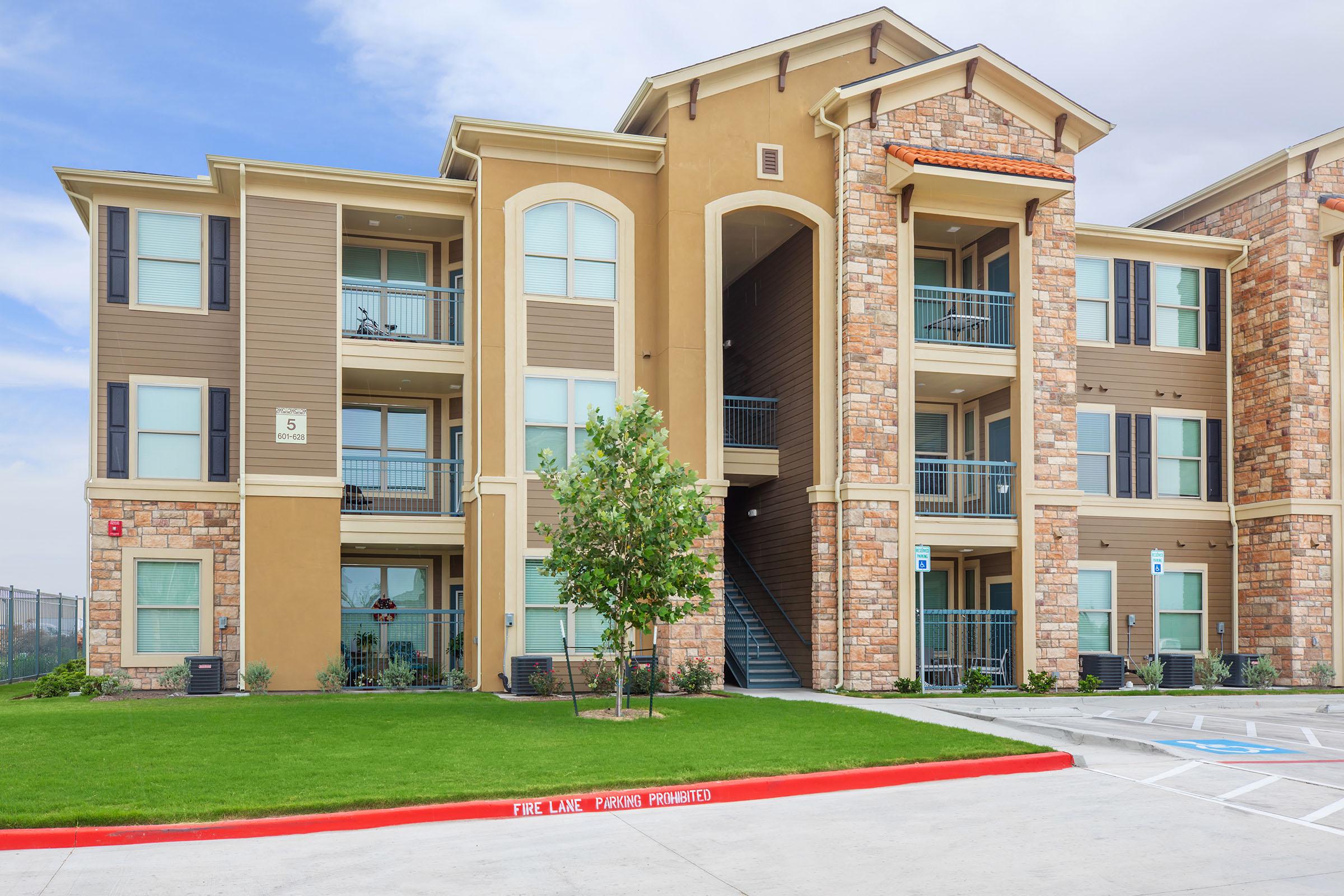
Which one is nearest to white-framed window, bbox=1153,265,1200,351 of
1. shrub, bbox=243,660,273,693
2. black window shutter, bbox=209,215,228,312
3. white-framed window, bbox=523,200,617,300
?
white-framed window, bbox=523,200,617,300

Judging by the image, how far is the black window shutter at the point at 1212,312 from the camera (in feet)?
90.1

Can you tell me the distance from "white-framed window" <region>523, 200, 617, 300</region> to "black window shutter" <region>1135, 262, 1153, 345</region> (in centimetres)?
1216

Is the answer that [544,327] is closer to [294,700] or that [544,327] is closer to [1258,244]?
[294,700]

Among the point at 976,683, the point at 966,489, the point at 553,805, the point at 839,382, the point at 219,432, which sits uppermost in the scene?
the point at 839,382

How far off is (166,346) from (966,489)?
1651 centimetres

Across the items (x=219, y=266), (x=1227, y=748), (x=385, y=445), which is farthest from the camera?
(x=385, y=445)

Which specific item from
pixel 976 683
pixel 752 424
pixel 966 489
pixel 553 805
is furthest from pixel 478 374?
pixel 553 805

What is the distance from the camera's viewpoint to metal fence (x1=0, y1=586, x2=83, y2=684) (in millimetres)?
26828

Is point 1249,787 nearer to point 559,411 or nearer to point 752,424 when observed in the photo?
point 559,411

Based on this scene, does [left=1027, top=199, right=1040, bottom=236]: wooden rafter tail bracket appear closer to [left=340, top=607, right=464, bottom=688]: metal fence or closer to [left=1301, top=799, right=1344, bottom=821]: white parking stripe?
[left=340, top=607, right=464, bottom=688]: metal fence

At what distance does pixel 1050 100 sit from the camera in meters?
24.0

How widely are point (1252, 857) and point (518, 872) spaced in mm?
5397

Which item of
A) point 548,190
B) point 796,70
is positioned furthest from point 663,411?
point 796,70

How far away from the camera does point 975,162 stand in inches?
898
